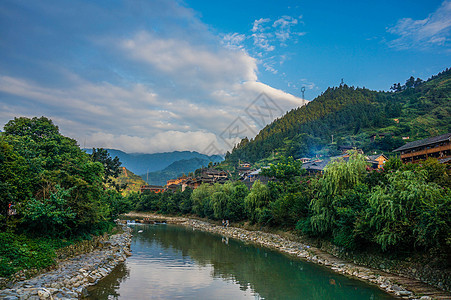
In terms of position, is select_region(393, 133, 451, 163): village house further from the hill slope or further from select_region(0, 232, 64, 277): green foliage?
→ the hill slope

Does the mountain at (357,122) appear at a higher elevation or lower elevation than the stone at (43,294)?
higher

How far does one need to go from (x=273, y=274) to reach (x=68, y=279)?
11.1 metres

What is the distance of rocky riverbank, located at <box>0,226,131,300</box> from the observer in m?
9.94

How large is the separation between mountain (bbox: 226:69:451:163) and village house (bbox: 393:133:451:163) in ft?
108

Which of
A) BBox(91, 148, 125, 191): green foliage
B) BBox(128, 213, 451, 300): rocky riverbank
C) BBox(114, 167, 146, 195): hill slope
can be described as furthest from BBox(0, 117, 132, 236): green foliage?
BBox(114, 167, 146, 195): hill slope

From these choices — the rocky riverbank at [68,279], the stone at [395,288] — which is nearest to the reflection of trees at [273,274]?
the stone at [395,288]

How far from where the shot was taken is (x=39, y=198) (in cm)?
1481

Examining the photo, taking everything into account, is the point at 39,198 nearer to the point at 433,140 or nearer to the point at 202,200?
the point at 202,200

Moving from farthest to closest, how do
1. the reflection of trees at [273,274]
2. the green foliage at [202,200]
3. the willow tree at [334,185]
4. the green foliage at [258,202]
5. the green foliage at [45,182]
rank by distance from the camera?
the green foliage at [202,200]
the green foliage at [258,202]
the willow tree at [334,185]
the reflection of trees at [273,274]
the green foliage at [45,182]

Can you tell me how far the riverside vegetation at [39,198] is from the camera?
39.8 feet

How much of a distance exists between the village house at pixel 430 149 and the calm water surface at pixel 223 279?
936 inches

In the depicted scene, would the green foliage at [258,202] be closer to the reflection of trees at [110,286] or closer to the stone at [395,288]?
the reflection of trees at [110,286]

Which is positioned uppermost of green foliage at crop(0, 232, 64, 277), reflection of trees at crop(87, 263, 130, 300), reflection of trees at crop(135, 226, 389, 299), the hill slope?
the hill slope

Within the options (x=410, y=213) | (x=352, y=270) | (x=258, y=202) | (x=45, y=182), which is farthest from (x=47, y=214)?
(x=258, y=202)
